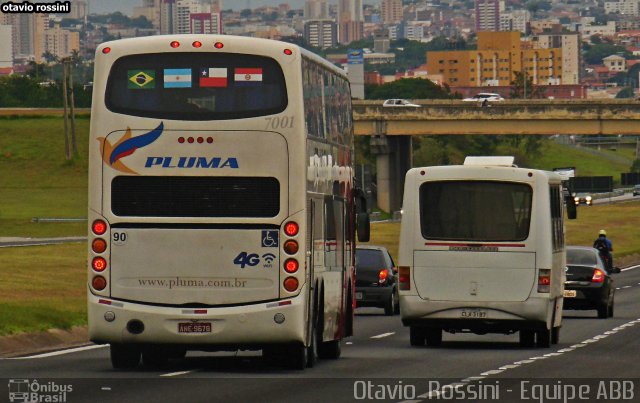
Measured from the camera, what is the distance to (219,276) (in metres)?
19.8

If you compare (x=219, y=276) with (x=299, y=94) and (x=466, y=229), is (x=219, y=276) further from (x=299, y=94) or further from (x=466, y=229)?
(x=466, y=229)

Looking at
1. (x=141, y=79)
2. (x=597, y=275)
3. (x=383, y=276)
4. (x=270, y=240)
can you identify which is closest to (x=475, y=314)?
(x=270, y=240)

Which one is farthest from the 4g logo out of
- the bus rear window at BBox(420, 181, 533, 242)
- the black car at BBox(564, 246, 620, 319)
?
the black car at BBox(564, 246, 620, 319)

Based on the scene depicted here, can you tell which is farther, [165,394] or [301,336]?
[301,336]

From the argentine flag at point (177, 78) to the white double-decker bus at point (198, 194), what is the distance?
0.02 meters

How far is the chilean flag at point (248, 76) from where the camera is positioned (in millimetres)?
19891

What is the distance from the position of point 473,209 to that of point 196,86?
7757 mm

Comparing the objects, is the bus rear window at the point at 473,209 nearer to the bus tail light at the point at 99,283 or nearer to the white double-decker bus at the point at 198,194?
the white double-decker bus at the point at 198,194

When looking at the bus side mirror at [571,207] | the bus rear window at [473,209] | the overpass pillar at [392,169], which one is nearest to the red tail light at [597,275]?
the bus side mirror at [571,207]

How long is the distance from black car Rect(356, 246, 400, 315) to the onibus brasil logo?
17.4m

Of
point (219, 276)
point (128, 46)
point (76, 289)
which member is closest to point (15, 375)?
point (219, 276)

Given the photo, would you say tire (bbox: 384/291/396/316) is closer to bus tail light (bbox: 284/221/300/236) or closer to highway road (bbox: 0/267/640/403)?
highway road (bbox: 0/267/640/403)

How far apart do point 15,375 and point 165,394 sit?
8.96 feet

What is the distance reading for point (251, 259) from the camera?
65.0ft
